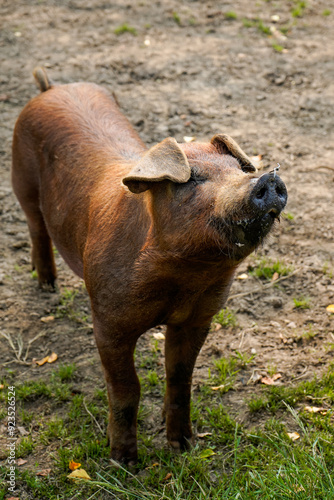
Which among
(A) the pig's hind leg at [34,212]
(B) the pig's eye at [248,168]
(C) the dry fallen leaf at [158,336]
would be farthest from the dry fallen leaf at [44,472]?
(B) the pig's eye at [248,168]

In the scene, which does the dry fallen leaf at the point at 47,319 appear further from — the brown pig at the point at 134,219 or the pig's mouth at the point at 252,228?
the pig's mouth at the point at 252,228

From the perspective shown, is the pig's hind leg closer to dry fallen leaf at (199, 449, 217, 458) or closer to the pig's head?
the pig's head

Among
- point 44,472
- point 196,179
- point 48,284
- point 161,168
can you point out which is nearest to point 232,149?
point 196,179

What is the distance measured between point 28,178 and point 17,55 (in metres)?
4.57

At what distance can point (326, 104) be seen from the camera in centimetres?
716

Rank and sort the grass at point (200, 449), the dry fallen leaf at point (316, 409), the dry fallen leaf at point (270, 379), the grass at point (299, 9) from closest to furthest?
the grass at point (200, 449), the dry fallen leaf at point (316, 409), the dry fallen leaf at point (270, 379), the grass at point (299, 9)

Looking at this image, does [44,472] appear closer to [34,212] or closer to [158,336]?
[158,336]

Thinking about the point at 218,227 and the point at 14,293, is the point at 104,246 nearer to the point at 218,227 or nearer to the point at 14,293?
the point at 218,227

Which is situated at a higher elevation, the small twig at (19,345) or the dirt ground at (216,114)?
the dirt ground at (216,114)

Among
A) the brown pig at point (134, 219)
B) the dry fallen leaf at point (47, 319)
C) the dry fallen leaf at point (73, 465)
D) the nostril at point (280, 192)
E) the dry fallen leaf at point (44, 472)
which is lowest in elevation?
the dry fallen leaf at point (47, 319)

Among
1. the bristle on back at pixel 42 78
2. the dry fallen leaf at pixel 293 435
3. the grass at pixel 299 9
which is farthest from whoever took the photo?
the grass at pixel 299 9

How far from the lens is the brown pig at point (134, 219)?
2.60 metres

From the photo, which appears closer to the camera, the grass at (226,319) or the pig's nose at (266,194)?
the pig's nose at (266,194)

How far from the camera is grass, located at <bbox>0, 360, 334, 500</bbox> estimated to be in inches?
128
